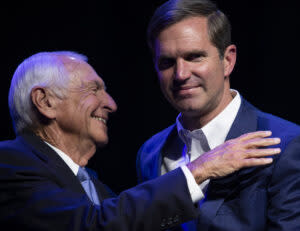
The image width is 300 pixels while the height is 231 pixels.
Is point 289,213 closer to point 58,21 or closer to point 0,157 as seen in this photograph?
point 0,157

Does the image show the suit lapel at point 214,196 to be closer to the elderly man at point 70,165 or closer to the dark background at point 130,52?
the elderly man at point 70,165

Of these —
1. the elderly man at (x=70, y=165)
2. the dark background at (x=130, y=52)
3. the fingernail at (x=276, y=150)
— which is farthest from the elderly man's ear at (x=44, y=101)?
the fingernail at (x=276, y=150)

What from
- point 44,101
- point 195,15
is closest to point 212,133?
point 195,15

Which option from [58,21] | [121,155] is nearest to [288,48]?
[121,155]

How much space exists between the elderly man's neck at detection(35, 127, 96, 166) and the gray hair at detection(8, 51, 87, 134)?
71 mm

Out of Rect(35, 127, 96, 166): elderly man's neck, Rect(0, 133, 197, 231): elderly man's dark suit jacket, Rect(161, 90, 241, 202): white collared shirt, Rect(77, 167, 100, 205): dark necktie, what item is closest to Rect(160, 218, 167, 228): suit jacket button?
Rect(0, 133, 197, 231): elderly man's dark suit jacket

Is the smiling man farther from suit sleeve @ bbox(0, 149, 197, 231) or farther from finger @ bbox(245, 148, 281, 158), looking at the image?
suit sleeve @ bbox(0, 149, 197, 231)

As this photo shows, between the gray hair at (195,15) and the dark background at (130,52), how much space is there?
0.89 meters

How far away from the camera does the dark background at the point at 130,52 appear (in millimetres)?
3258

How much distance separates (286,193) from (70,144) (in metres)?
1.22

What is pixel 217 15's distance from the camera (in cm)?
251

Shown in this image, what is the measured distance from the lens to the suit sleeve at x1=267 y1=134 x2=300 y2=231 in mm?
1958

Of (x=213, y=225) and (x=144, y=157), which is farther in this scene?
(x=144, y=157)

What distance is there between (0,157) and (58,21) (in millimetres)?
1652
